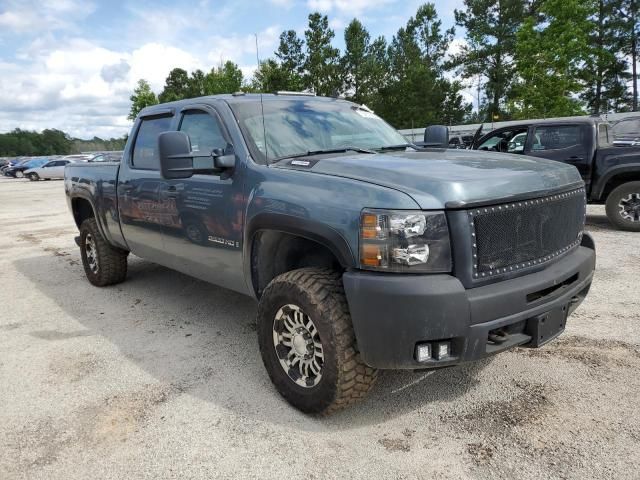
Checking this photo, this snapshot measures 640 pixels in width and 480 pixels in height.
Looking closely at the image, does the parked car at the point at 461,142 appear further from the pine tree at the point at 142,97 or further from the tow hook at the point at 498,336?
the pine tree at the point at 142,97

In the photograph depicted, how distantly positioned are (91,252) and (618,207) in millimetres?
7573

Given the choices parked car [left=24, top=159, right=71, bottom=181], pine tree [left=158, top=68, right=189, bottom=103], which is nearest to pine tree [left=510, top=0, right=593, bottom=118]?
parked car [left=24, top=159, right=71, bottom=181]

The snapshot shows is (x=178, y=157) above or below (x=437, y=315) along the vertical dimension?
above

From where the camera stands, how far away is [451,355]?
2.46 m

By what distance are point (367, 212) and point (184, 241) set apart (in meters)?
1.99

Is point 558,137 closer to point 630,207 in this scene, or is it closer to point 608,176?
point 608,176

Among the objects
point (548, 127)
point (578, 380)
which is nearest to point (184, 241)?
point (578, 380)

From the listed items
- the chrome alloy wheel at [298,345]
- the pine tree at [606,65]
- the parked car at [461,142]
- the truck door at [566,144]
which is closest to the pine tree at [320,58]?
the pine tree at [606,65]

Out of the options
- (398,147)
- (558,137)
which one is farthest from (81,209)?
(558,137)

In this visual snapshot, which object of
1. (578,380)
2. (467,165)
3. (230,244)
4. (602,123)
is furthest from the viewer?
(602,123)

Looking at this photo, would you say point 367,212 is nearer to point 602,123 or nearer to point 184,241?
Result: point 184,241

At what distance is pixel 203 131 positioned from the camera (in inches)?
154

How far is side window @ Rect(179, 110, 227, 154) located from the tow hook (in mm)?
2201

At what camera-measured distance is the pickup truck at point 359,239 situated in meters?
2.41
